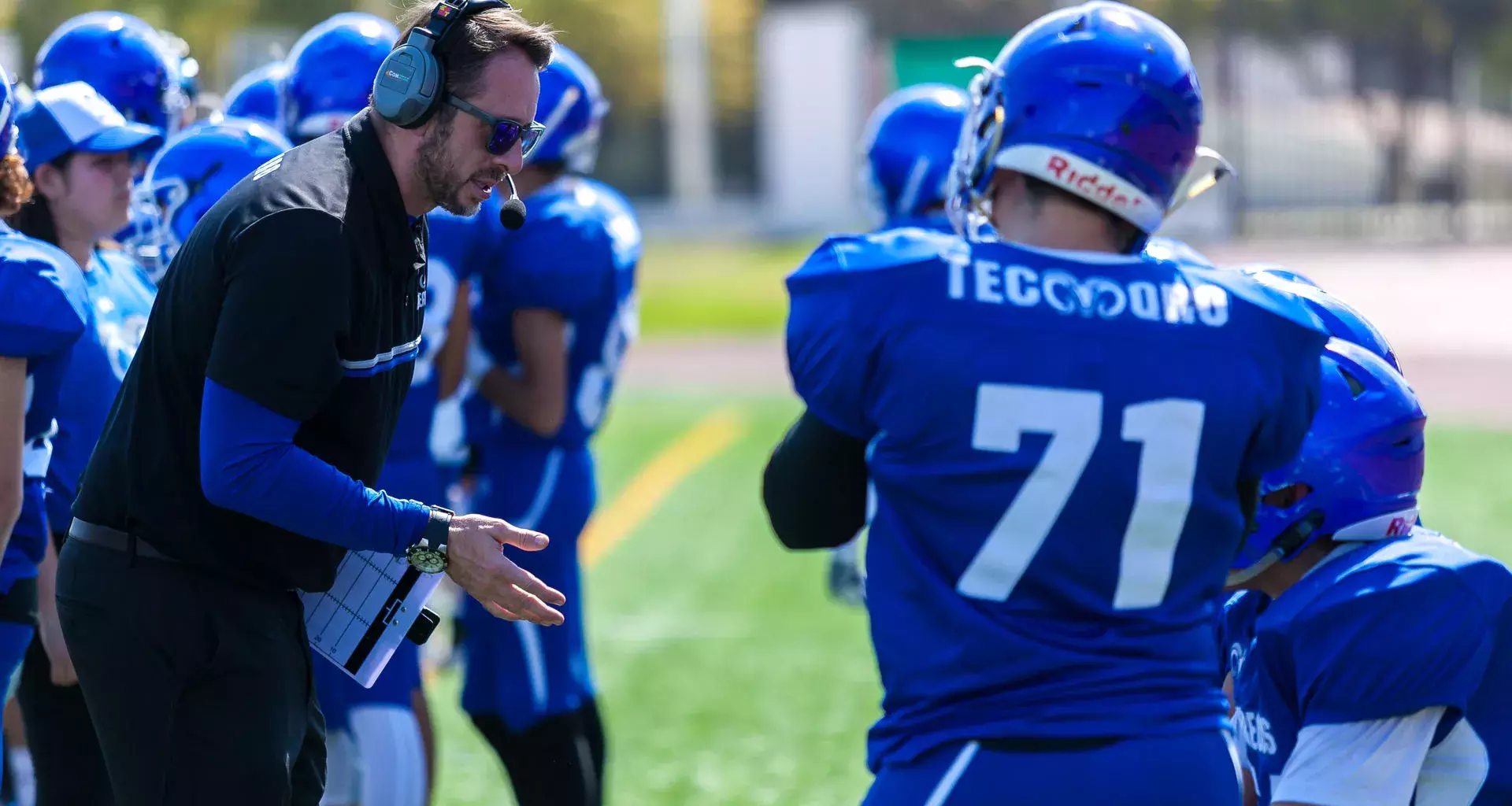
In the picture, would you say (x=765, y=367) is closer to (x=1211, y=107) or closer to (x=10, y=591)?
(x=10, y=591)

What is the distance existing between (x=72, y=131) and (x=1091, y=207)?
8.03ft

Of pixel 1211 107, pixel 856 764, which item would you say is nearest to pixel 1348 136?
pixel 1211 107

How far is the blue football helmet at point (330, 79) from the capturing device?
13.9 feet

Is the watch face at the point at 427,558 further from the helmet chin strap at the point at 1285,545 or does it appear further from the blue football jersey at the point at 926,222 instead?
the blue football jersey at the point at 926,222

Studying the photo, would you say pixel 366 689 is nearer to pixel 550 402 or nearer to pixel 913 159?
pixel 550 402

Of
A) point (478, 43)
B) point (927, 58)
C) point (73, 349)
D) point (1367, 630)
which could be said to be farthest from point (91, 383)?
point (927, 58)

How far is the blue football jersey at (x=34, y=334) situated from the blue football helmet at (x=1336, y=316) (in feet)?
6.92

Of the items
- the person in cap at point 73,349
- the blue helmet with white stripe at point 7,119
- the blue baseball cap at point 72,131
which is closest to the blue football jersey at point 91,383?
the person in cap at point 73,349

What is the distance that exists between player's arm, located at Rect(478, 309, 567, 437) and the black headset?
1.68 m

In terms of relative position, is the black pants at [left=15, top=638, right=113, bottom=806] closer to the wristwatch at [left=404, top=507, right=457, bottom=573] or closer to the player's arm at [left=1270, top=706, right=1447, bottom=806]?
the wristwatch at [left=404, top=507, right=457, bottom=573]

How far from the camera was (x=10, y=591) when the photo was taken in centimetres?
341

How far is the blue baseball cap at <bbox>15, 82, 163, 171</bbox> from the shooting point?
3713mm

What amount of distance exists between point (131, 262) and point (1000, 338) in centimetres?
269

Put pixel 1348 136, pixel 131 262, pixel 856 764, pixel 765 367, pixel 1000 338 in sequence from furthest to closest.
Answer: pixel 1348 136 → pixel 765 367 → pixel 856 764 → pixel 131 262 → pixel 1000 338
